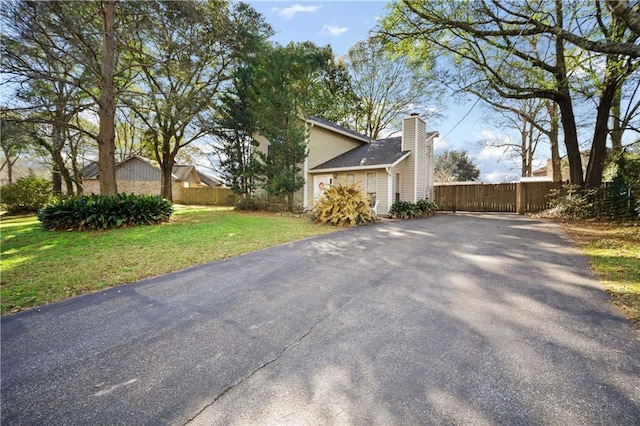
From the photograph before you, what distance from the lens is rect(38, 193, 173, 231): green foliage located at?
27.8 feet

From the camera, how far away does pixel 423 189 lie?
607 inches

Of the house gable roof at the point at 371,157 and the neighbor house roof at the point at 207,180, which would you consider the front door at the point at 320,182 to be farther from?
the neighbor house roof at the point at 207,180

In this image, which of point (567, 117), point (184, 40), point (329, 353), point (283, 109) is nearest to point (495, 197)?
point (567, 117)

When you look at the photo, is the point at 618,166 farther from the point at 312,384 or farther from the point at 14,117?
the point at 14,117

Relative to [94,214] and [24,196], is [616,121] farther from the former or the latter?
[24,196]

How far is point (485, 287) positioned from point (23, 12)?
531 inches

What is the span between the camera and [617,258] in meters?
5.11

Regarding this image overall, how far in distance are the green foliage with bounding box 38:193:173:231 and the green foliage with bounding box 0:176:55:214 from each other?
33.4 ft

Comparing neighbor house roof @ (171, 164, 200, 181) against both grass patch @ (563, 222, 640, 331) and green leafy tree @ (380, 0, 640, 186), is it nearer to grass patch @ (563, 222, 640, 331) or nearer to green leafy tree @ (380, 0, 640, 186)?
green leafy tree @ (380, 0, 640, 186)

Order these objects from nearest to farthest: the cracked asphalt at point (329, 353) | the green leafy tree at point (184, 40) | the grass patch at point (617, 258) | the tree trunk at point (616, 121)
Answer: the cracked asphalt at point (329, 353) < the grass patch at point (617, 258) < the green leafy tree at point (184, 40) < the tree trunk at point (616, 121)

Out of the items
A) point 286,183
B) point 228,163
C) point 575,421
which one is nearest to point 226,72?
point 228,163

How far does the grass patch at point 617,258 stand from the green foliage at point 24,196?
23642mm

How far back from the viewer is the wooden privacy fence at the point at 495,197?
48.1 ft

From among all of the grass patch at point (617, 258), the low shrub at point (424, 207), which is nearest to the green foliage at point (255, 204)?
the low shrub at point (424, 207)
